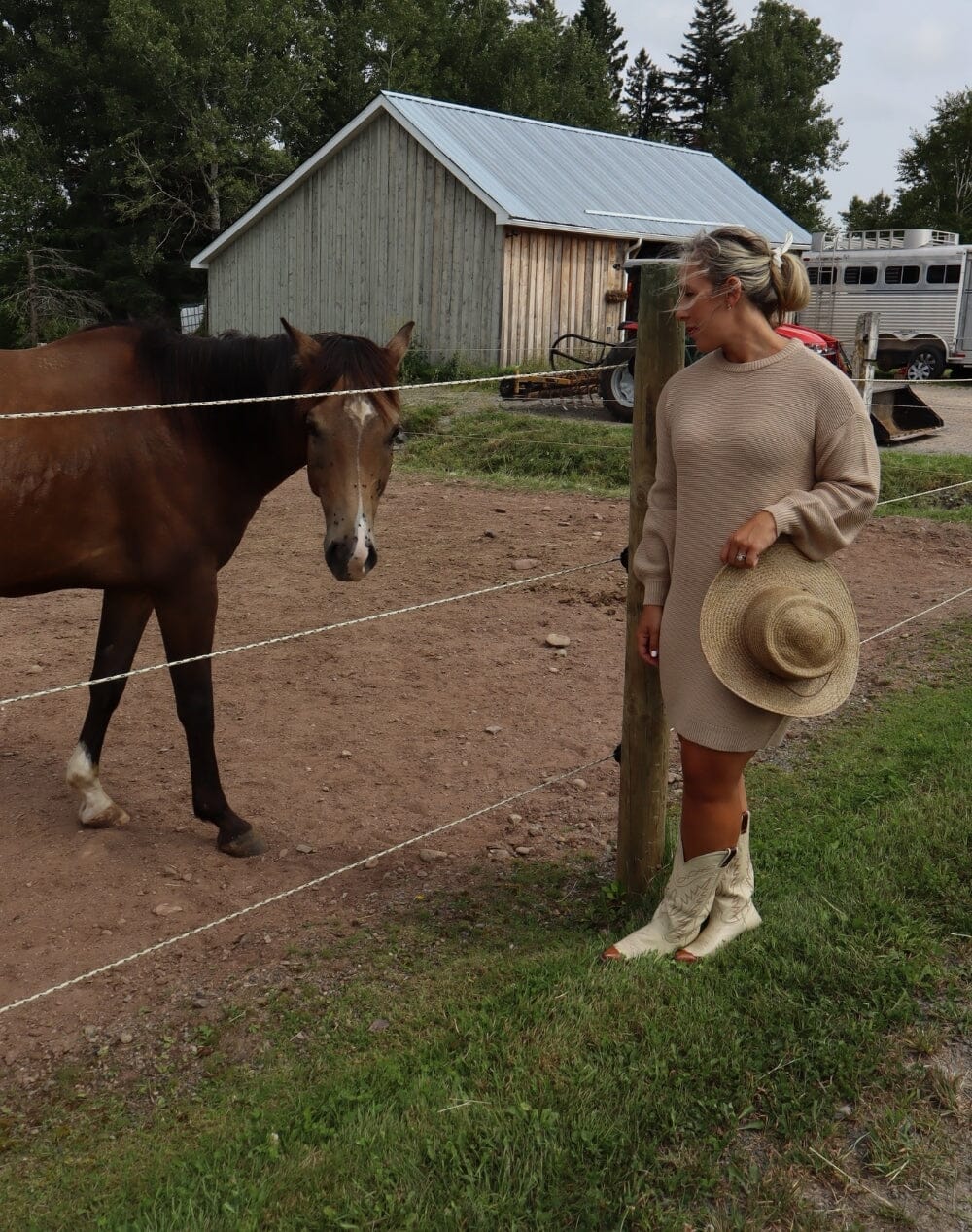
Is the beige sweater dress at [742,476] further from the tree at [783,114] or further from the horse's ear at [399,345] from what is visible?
the tree at [783,114]

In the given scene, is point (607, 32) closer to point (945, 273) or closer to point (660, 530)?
point (945, 273)

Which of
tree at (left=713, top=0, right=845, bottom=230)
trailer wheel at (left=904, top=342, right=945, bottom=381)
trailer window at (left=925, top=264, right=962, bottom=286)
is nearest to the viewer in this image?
trailer wheel at (left=904, top=342, right=945, bottom=381)

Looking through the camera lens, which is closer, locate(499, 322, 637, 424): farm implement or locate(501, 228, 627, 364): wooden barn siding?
locate(499, 322, 637, 424): farm implement

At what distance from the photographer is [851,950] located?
2.98 metres

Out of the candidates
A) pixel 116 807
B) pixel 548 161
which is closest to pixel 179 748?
pixel 116 807

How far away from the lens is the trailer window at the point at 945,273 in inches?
894

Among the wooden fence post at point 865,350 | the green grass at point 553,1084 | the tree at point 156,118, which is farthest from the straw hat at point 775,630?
the tree at point 156,118

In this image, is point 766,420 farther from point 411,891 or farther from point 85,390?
point 85,390

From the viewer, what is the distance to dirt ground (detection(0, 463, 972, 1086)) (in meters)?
3.43

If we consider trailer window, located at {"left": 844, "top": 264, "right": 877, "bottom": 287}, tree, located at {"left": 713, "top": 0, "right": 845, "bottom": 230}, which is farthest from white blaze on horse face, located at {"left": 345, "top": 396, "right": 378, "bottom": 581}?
tree, located at {"left": 713, "top": 0, "right": 845, "bottom": 230}

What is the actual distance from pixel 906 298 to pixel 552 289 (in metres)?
8.56

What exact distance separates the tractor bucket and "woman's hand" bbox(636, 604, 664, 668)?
993 centimetres

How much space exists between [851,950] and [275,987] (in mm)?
1581

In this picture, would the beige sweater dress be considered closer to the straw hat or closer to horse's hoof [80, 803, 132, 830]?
the straw hat
